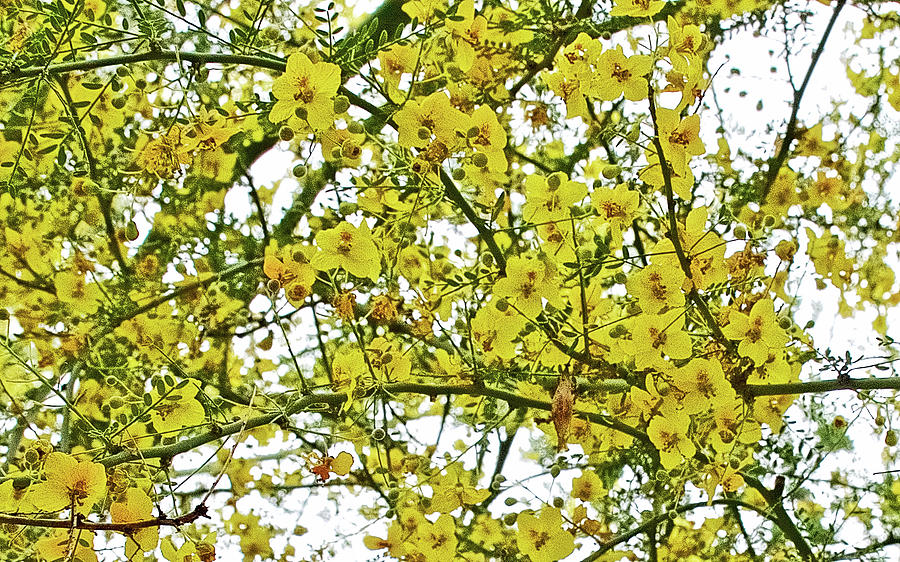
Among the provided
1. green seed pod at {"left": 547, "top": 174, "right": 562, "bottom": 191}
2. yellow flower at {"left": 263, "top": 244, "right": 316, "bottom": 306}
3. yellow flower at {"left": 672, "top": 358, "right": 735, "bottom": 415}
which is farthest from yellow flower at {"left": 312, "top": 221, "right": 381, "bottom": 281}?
yellow flower at {"left": 672, "top": 358, "right": 735, "bottom": 415}

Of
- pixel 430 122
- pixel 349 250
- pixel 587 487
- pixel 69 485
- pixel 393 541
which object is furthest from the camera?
pixel 587 487

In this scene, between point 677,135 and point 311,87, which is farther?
point 677,135

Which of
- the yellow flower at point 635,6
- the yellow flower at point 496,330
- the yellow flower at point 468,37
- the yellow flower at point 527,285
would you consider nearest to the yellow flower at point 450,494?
the yellow flower at point 496,330

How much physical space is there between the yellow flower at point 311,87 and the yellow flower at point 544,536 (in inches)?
30.4

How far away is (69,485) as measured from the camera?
1114 mm

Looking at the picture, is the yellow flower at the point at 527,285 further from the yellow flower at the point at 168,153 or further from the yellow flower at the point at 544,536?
the yellow flower at the point at 168,153

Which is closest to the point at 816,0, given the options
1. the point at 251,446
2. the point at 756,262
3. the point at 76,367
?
the point at 756,262

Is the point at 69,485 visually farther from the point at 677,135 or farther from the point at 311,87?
the point at 677,135

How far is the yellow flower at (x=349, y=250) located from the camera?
131 centimetres

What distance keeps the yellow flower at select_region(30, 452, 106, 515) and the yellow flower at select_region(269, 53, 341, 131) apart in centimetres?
56

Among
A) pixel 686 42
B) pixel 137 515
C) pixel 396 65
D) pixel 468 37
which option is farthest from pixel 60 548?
pixel 686 42

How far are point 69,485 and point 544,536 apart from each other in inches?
31.6

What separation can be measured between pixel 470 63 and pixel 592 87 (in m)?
0.25

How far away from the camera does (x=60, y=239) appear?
1939 mm
